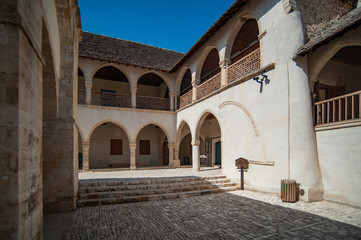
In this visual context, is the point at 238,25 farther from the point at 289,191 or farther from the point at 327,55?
the point at 289,191

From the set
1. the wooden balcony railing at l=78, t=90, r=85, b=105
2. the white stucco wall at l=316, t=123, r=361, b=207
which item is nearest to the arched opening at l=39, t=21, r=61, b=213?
the wooden balcony railing at l=78, t=90, r=85, b=105

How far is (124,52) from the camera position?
512 inches

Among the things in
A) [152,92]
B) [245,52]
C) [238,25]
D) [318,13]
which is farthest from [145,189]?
[152,92]

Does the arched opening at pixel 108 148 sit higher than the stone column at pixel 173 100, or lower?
lower

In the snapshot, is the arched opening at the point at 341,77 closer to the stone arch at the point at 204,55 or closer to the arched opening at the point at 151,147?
the stone arch at the point at 204,55

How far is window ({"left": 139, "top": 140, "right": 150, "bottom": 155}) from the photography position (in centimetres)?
1563

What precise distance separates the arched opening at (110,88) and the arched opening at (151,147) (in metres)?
3.16

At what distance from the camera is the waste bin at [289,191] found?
5816mm

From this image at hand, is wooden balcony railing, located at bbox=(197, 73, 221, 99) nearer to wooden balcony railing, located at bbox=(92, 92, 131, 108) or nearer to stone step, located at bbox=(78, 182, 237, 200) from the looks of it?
stone step, located at bbox=(78, 182, 237, 200)

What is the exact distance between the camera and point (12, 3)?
2.05 metres

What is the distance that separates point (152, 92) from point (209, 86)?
7.06 meters

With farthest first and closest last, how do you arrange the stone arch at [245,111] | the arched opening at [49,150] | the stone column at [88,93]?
the stone column at [88,93] → the stone arch at [245,111] → the arched opening at [49,150]

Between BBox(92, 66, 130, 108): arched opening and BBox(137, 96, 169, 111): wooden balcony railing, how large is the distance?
31.7 inches

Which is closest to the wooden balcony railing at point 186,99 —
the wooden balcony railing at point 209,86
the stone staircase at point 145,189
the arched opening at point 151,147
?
the wooden balcony railing at point 209,86
